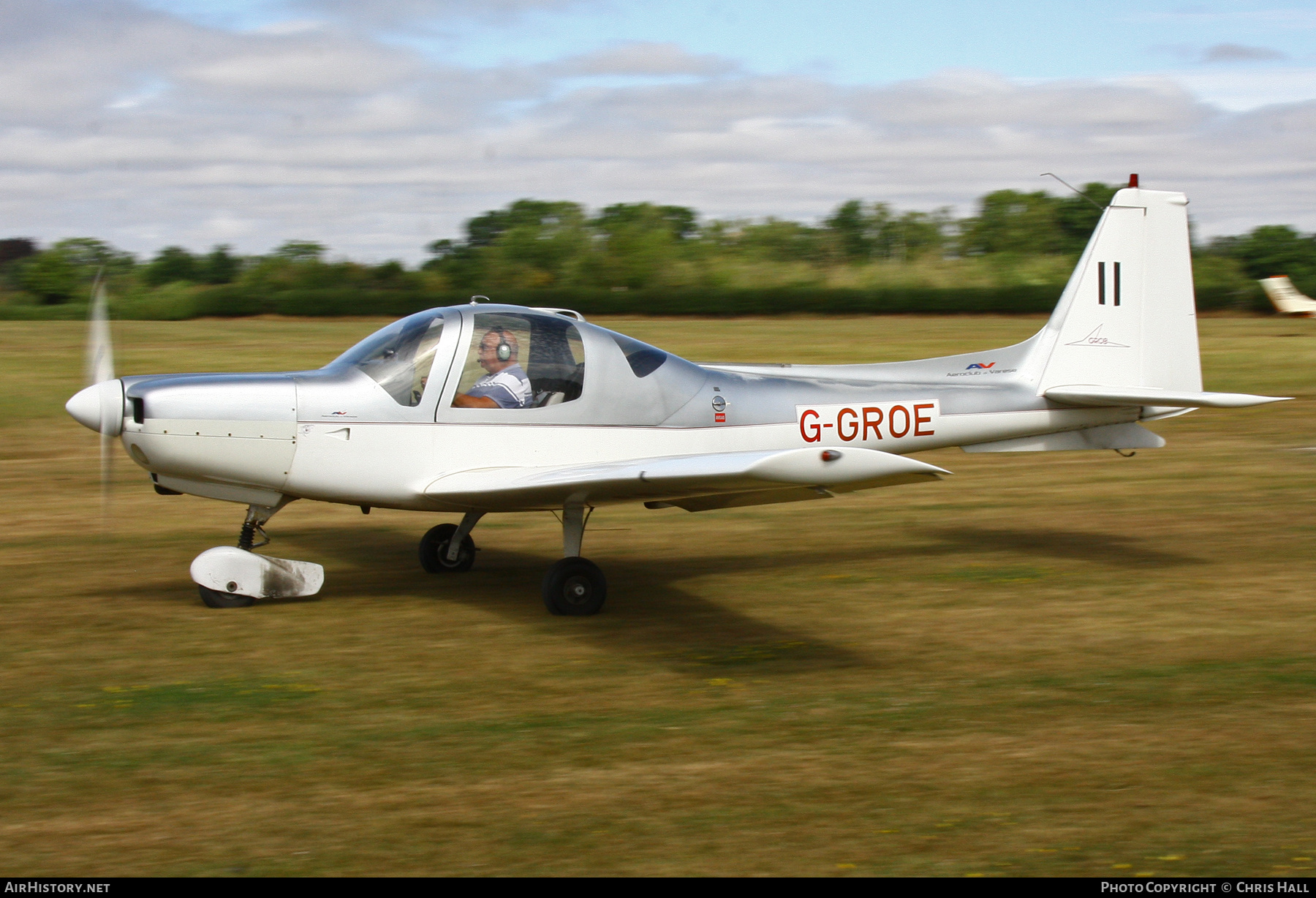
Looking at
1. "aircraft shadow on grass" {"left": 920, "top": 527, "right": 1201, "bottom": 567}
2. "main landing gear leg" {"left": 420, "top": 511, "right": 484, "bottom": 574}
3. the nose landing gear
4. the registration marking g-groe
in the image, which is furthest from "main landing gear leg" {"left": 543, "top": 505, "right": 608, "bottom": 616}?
"aircraft shadow on grass" {"left": 920, "top": 527, "right": 1201, "bottom": 567}

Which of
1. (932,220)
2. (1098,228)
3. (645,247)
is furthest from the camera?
(932,220)

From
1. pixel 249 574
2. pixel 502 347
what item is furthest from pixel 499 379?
pixel 249 574

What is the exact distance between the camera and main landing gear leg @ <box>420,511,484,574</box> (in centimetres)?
865

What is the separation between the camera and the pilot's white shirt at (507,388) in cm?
745

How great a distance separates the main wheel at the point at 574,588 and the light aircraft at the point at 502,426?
11 mm

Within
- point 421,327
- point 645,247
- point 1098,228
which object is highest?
point 645,247

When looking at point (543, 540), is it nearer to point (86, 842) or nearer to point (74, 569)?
point (74, 569)

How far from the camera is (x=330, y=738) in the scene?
5332mm

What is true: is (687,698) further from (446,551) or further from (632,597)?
(446,551)

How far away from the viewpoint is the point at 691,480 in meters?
6.25

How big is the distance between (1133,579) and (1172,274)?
257cm

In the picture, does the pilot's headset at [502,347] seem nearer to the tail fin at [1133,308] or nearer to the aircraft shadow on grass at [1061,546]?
the aircraft shadow on grass at [1061,546]

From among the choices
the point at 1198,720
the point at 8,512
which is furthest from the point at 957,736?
the point at 8,512

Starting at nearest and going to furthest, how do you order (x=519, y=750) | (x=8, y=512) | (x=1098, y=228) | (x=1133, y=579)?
(x=519, y=750), (x=1133, y=579), (x=1098, y=228), (x=8, y=512)
